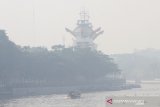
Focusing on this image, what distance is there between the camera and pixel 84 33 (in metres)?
128

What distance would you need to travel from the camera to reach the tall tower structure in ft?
418

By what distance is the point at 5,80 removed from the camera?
81.8m

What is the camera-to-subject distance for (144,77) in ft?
583

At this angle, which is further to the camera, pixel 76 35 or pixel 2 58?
pixel 76 35

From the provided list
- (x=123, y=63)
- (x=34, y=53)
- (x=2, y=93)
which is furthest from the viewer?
(x=123, y=63)

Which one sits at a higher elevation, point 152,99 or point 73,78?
point 73,78

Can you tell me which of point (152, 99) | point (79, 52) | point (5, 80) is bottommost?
point (152, 99)

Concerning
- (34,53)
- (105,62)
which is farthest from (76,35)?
(34,53)

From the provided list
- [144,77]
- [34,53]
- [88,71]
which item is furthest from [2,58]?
[144,77]

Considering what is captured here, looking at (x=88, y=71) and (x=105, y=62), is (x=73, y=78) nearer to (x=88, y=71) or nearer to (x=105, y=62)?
(x=88, y=71)

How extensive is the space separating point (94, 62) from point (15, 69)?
27.7 meters

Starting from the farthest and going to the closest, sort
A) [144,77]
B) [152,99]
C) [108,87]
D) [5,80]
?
[144,77] < [108,87] < [5,80] < [152,99]

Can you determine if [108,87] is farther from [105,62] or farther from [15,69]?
[15,69]

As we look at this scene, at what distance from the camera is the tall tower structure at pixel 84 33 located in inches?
5020
